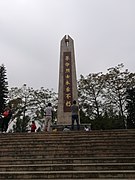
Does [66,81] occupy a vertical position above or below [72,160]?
above

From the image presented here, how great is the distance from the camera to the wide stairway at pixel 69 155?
481 centimetres

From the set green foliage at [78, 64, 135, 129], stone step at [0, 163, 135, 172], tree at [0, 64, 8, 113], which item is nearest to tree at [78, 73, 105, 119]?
green foliage at [78, 64, 135, 129]

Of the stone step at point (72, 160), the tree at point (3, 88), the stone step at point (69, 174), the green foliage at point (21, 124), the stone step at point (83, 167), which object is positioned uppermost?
the tree at point (3, 88)

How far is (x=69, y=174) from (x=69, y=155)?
1615 mm

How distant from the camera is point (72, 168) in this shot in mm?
5219

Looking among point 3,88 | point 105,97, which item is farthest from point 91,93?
point 3,88

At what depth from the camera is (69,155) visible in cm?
639

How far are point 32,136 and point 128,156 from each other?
363cm

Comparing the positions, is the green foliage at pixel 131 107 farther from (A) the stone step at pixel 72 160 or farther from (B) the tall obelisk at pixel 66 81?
(A) the stone step at pixel 72 160

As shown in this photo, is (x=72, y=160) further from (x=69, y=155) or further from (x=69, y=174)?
(x=69, y=174)

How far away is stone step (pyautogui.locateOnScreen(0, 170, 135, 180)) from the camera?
4.65 m

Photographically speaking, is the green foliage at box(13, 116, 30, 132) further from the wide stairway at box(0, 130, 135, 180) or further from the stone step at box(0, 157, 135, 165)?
the stone step at box(0, 157, 135, 165)

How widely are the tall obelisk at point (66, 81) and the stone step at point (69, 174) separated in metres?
8.16

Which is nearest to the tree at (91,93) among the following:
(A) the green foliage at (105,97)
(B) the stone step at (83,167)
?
(A) the green foliage at (105,97)
